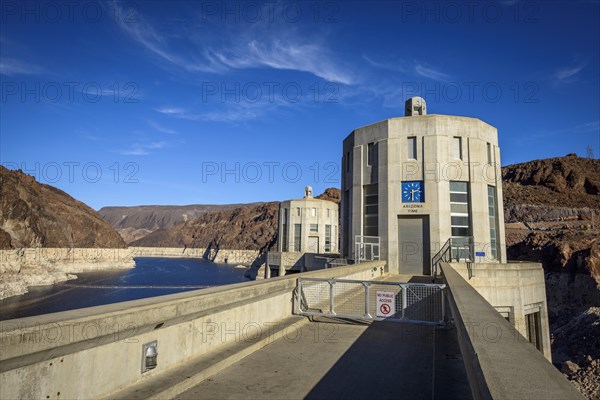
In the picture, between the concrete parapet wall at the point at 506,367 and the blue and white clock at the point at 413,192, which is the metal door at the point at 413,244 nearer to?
the blue and white clock at the point at 413,192

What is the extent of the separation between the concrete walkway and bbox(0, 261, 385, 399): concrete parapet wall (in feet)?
2.18

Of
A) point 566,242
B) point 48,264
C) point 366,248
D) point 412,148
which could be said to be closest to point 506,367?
point 366,248

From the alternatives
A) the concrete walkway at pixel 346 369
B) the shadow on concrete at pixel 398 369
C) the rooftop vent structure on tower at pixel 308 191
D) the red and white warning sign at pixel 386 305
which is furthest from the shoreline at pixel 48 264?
the shadow on concrete at pixel 398 369

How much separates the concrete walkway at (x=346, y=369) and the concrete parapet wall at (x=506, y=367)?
3.87ft

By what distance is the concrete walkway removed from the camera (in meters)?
4.81

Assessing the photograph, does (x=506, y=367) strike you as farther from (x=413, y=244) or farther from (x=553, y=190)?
(x=553, y=190)

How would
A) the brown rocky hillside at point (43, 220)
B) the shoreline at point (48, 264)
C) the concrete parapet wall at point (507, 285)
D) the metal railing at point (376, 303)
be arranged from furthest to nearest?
the brown rocky hillside at point (43, 220) → the shoreline at point (48, 264) → the concrete parapet wall at point (507, 285) → the metal railing at point (376, 303)

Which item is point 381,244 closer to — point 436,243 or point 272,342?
point 436,243

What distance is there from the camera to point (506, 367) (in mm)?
2834

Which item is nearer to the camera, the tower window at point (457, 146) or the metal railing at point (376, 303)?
the metal railing at point (376, 303)

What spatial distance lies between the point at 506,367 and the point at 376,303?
652cm

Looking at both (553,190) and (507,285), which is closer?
(507,285)

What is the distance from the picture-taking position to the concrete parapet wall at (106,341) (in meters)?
3.27

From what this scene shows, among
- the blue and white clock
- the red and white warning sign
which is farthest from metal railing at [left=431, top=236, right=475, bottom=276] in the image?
the red and white warning sign
